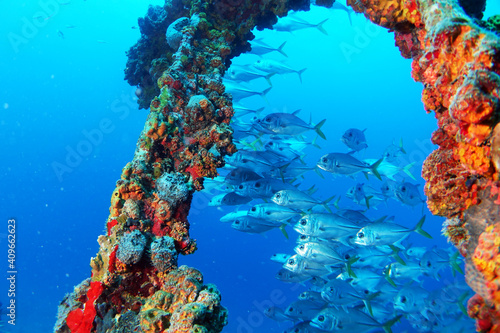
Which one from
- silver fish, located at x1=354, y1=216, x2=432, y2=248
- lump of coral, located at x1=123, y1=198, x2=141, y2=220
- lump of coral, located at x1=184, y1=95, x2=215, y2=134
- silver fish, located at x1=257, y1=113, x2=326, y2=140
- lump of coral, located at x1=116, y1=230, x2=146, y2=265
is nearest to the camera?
lump of coral, located at x1=116, y1=230, x2=146, y2=265

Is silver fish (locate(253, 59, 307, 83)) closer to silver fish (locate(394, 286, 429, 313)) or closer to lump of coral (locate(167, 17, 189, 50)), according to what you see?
lump of coral (locate(167, 17, 189, 50))

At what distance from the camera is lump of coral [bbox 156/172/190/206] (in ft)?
11.0

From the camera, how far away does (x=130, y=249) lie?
114 inches

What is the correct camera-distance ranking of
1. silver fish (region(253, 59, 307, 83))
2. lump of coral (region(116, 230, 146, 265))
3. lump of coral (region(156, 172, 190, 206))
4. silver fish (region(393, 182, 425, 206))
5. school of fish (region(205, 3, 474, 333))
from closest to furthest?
lump of coral (region(116, 230, 146, 265)), lump of coral (region(156, 172, 190, 206)), school of fish (region(205, 3, 474, 333)), silver fish (region(393, 182, 425, 206)), silver fish (region(253, 59, 307, 83))

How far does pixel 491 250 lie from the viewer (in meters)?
1.47

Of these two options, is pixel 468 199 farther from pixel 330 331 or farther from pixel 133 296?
pixel 330 331

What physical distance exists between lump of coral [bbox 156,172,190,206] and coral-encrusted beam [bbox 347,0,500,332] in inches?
98.0

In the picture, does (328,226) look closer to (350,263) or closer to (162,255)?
(350,263)

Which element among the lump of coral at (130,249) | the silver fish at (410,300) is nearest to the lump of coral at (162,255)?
the lump of coral at (130,249)

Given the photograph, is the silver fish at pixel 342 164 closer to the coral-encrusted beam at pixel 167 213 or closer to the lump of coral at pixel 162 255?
the coral-encrusted beam at pixel 167 213

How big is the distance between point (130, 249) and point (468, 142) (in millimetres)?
3021

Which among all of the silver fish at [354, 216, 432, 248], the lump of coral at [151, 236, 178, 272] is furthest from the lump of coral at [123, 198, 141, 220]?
the silver fish at [354, 216, 432, 248]

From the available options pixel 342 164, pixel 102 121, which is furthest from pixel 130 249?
pixel 102 121

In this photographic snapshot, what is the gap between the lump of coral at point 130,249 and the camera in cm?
290
